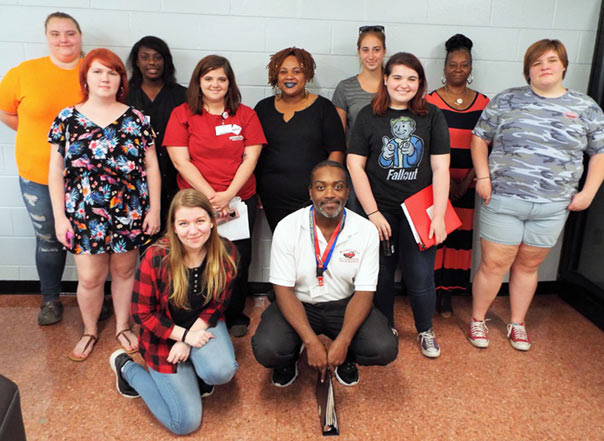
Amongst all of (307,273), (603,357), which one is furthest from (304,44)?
(603,357)

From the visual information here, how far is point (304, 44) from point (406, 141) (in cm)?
99

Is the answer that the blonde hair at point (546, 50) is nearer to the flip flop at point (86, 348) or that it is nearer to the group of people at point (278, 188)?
the group of people at point (278, 188)

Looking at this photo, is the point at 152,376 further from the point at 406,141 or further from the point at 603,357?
the point at 603,357

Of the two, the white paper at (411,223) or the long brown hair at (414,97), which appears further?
the white paper at (411,223)

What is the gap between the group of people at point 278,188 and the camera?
1.89 m

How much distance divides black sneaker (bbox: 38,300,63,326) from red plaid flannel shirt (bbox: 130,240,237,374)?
1.04 m

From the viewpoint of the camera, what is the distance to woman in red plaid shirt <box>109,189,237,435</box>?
5.98ft

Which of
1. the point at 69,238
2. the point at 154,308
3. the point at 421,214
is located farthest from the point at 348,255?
the point at 69,238

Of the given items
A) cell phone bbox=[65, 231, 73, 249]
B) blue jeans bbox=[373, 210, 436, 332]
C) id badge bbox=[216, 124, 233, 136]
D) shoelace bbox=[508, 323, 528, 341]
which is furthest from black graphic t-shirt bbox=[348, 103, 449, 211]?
cell phone bbox=[65, 231, 73, 249]

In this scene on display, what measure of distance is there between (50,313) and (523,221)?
259cm

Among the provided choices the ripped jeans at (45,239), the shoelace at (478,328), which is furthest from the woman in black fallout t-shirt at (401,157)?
the ripped jeans at (45,239)

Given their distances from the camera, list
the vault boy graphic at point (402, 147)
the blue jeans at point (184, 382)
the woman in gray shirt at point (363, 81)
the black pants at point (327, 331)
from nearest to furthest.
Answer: the blue jeans at point (184, 382)
the black pants at point (327, 331)
the vault boy graphic at point (402, 147)
the woman in gray shirt at point (363, 81)

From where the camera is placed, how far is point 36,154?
237 cm

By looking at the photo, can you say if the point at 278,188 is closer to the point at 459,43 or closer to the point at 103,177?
the point at 103,177
